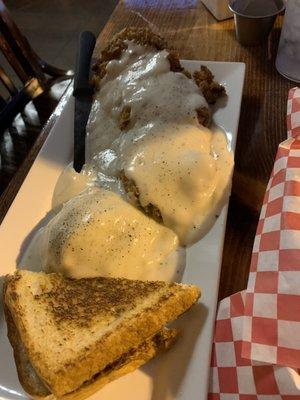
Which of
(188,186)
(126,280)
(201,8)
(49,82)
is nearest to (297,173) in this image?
(188,186)

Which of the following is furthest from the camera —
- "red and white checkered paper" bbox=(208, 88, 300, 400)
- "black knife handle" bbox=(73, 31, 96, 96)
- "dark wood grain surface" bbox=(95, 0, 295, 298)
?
"black knife handle" bbox=(73, 31, 96, 96)

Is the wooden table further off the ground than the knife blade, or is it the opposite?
the knife blade

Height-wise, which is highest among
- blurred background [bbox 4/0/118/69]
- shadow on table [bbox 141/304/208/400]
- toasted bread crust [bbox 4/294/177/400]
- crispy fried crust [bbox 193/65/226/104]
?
crispy fried crust [bbox 193/65/226/104]

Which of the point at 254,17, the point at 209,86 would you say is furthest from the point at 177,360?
the point at 254,17

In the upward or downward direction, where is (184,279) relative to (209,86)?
downward

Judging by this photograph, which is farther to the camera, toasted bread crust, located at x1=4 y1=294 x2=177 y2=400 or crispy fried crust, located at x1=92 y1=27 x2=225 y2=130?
crispy fried crust, located at x1=92 y1=27 x2=225 y2=130

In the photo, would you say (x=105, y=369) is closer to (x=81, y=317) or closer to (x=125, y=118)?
(x=81, y=317)

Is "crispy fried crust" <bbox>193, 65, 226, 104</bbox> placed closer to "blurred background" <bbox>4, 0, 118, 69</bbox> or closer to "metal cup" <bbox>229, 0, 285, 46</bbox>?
"metal cup" <bbox>229, 0, 285, 46</bbox>

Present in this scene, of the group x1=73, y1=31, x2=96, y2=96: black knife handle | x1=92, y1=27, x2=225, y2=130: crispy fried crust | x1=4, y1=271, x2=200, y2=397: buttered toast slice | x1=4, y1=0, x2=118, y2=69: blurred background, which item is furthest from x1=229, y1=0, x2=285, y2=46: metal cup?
x1=4, y1=0, x2=118, y2=69: blurred background
